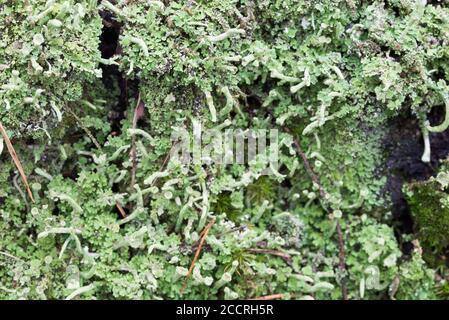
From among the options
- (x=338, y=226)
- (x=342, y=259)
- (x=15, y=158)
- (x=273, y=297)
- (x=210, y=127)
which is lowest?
(x=273, y=297)

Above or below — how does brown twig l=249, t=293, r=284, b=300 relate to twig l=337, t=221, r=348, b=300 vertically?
below

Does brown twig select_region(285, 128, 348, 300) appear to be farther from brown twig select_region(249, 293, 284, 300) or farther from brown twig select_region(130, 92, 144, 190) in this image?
brown twig select_region(130, 92, 144, 190)

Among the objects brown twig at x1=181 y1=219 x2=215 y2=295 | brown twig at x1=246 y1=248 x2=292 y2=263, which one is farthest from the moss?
brown twig at x1=181 y1=219 x2=215 y2=295

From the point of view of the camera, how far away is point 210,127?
1.74m

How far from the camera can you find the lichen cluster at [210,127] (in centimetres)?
160

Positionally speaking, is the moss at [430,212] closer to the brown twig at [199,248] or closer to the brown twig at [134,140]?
the brown twig at [199,248]

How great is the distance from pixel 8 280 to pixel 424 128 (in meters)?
1.37

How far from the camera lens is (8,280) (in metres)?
1.69

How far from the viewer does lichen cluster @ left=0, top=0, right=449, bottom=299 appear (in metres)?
1.60

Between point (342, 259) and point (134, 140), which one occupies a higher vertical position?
point (134, 140)

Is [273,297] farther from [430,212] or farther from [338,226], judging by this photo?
[430,212]

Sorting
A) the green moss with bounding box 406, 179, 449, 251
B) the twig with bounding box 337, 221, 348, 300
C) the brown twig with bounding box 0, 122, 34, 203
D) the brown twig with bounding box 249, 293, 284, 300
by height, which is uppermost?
the brown twig with bounding box 0, 122, 34, 203

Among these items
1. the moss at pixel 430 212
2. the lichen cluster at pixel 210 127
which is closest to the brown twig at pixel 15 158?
the lichen cluster at pixel 210 127

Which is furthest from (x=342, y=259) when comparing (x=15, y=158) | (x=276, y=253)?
(x=15, y=158)
